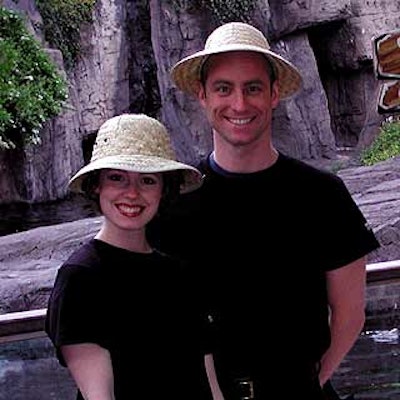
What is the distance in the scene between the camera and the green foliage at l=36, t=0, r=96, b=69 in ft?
38.5

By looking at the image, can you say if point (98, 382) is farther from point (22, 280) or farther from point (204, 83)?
point (22, 280)

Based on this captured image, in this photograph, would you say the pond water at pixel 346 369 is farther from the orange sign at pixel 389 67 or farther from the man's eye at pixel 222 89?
the orange sign at pixel 389 67

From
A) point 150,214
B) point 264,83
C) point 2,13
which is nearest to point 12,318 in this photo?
point 150,214

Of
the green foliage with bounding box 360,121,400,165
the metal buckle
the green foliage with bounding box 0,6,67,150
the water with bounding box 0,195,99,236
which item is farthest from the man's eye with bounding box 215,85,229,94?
the green foliage with bounding box 360,121,400,165

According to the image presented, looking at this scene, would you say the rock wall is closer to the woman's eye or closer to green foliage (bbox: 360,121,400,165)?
green foliage (bbox: 360,121,400,165)

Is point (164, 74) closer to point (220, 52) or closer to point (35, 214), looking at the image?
point (35, 214)

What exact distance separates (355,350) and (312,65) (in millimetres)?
10487

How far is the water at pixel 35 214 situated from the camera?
11.0 meters

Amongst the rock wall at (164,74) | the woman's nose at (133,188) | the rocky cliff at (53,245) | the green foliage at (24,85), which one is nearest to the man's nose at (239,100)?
the woman's nose at (133,188)

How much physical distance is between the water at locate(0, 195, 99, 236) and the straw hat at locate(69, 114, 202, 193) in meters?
9.26

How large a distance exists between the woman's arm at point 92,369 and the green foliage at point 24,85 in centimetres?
814

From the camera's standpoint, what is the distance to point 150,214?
1672mm

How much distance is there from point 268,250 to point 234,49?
1.23 feet

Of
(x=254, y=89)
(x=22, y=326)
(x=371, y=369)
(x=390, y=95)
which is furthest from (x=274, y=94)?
(x=390, y=95)
